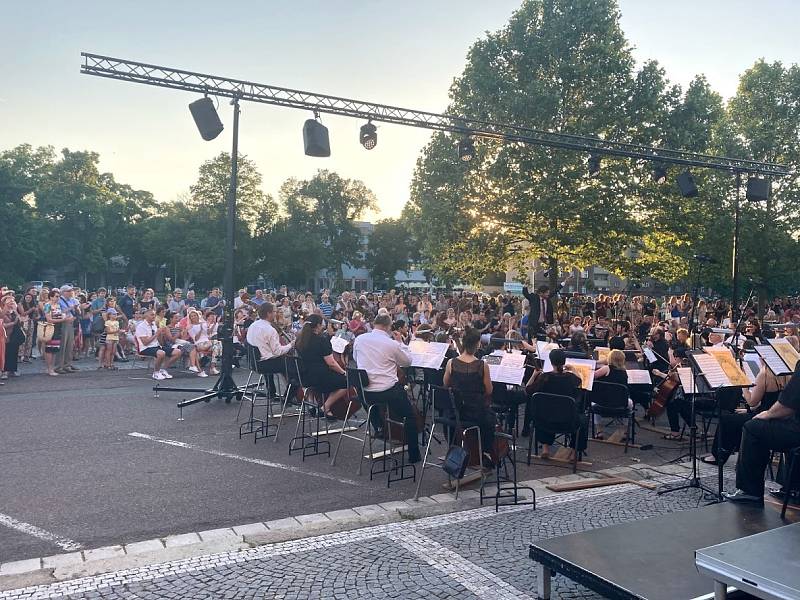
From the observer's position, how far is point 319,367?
26.7 ft

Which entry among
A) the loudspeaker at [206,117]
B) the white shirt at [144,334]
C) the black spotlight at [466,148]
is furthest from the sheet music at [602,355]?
the white shirt at [144,334]

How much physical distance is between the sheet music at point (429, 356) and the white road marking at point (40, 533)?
155 inches

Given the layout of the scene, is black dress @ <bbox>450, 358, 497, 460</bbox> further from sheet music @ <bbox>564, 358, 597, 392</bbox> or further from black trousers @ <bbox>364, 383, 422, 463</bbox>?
sheet music @ <bbox>564, 358, 597, 392</bbox>

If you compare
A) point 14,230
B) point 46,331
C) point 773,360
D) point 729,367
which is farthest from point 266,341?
point 14,230

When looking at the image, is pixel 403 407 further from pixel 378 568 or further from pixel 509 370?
pixel 378 568

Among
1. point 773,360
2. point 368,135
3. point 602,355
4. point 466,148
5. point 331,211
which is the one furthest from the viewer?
point 331,211

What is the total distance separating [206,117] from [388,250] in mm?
66506

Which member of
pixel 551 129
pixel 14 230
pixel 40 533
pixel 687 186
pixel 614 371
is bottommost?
pixel 40 533

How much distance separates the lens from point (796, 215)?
95.7 feet

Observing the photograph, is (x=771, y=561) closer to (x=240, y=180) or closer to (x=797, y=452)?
(x=797, y=452)

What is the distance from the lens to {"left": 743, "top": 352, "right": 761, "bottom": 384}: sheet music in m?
6.96

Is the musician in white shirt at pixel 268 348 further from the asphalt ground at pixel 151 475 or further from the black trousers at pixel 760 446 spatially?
the black trousers at pixel 760 446

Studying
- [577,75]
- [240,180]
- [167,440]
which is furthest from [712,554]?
[240,180]

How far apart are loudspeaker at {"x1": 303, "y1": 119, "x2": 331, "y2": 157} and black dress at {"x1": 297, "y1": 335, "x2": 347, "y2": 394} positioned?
4.67 m
